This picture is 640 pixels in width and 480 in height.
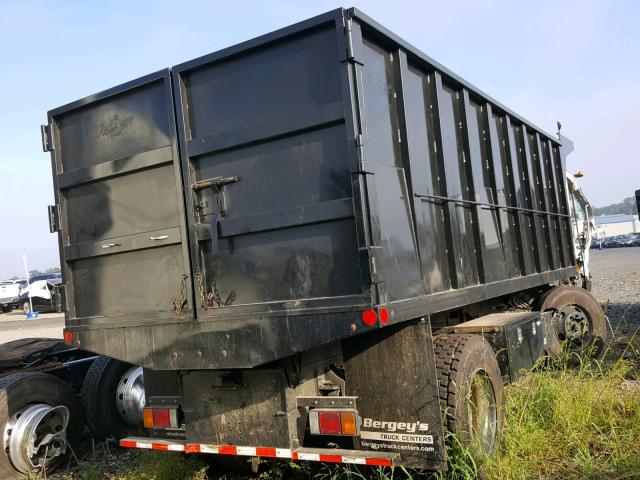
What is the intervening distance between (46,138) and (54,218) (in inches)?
24.7

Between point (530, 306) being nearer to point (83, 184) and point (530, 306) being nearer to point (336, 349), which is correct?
point (336, 349)

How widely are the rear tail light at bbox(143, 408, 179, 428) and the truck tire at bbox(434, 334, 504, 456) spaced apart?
187cm

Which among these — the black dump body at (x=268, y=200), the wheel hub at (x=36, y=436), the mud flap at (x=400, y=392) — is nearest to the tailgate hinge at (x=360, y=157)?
the black dump body at (x=268, y=200)

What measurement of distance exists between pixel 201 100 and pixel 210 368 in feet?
5.73

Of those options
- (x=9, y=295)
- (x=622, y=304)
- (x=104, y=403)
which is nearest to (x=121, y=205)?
(x=104, y=403)

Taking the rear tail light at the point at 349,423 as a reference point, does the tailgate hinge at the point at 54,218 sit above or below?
above

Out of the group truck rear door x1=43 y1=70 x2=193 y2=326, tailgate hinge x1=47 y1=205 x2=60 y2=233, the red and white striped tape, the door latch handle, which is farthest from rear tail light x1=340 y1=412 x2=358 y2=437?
tailgate hinge x1=47 y1=205 x2=60 y2=233

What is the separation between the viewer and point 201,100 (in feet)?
13.5

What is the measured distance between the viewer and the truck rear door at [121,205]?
4207mm

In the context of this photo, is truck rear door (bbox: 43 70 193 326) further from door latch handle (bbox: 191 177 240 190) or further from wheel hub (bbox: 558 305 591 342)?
wheel hub (bbox: 558 305 591 342)

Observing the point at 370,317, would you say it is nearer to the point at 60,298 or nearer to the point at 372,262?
the point at 372,262

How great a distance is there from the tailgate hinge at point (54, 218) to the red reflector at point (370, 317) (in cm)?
269

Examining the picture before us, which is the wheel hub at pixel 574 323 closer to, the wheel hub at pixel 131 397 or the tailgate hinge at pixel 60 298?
the wheel hub at pixel 131 397

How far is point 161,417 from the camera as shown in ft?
14.6
